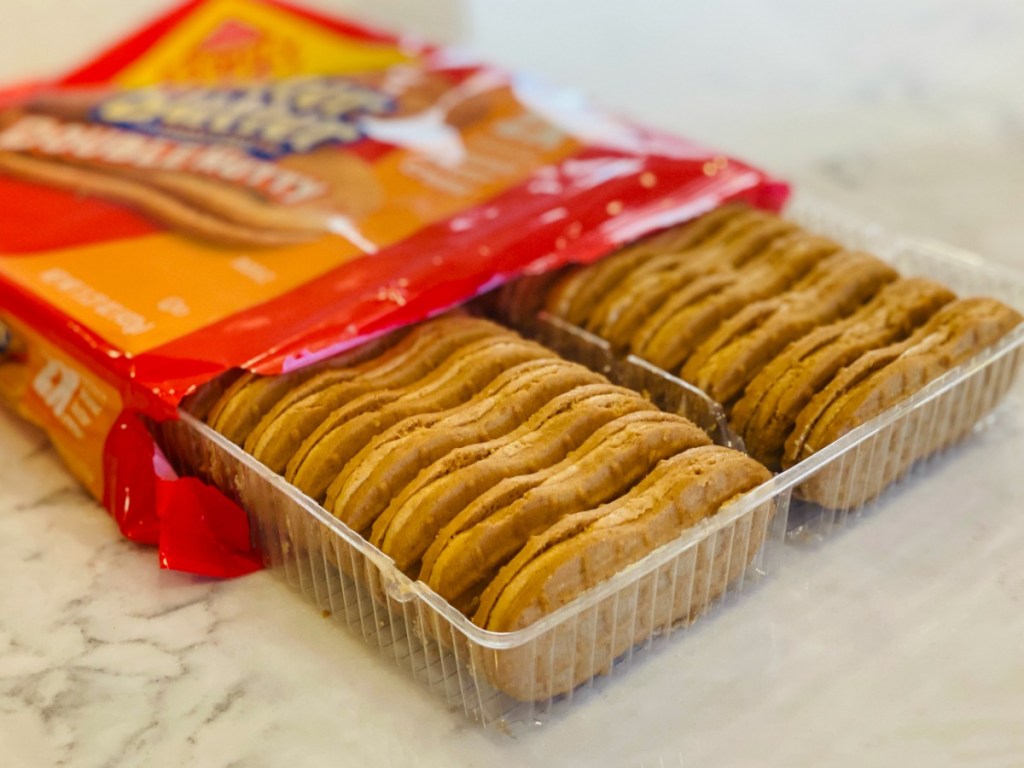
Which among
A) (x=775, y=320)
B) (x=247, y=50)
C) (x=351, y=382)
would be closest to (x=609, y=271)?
(x=775, y=320)

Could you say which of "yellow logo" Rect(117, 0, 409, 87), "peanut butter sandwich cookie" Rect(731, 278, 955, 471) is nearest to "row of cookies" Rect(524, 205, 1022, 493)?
"peanut butter sandwich cookie" Rect(731, 278, 955, 471)

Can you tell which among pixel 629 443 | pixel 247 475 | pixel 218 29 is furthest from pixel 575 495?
pixel 218 29

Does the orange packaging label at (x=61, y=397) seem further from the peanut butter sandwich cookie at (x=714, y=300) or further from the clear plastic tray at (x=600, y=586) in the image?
the peanut butter sandwich cookie at (x=714, y=300)

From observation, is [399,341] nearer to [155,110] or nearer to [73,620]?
[73,620]

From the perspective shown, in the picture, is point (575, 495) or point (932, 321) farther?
point (932, 321)

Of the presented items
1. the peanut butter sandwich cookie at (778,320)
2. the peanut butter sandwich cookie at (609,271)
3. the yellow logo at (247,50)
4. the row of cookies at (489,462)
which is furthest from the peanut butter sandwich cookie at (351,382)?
the yellow logo at (247,50)

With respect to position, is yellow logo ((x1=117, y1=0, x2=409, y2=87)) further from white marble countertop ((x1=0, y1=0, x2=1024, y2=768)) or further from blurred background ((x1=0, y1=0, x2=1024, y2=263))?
white marble countertop ((x1=0, y1=0, x2=1024, y2=768))

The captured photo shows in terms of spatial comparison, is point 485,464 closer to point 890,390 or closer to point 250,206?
point 890,390
